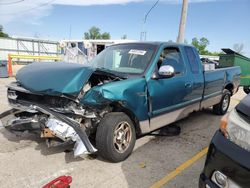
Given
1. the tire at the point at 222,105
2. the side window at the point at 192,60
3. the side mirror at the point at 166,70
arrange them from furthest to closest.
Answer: the tire at the point at 222,105 < the side window at the point at 192,60 < the side mirror at the point at 166,70

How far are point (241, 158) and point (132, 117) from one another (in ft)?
6.92

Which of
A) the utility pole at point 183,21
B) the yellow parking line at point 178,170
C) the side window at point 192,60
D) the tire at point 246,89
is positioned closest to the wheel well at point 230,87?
the side window at point 192,60

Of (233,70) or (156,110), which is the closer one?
(156,110)

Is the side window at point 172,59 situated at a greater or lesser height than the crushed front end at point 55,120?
greater

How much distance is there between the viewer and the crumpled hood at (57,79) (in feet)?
10.6

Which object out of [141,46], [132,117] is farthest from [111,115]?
[141,46]

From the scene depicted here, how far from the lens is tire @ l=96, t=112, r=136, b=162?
337 centimetres

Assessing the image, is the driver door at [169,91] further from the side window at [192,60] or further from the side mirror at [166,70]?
the side window at [192,60]

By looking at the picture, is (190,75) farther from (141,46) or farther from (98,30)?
(98,30)

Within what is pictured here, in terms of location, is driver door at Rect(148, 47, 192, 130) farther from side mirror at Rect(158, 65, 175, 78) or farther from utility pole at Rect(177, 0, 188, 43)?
utility pole at Rect(177, 0, 188, 43)

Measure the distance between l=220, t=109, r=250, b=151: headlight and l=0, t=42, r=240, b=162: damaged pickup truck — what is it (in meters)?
1.63

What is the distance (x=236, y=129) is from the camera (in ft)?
6.44

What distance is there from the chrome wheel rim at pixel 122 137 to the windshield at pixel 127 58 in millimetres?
979

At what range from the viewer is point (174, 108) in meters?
4.49
